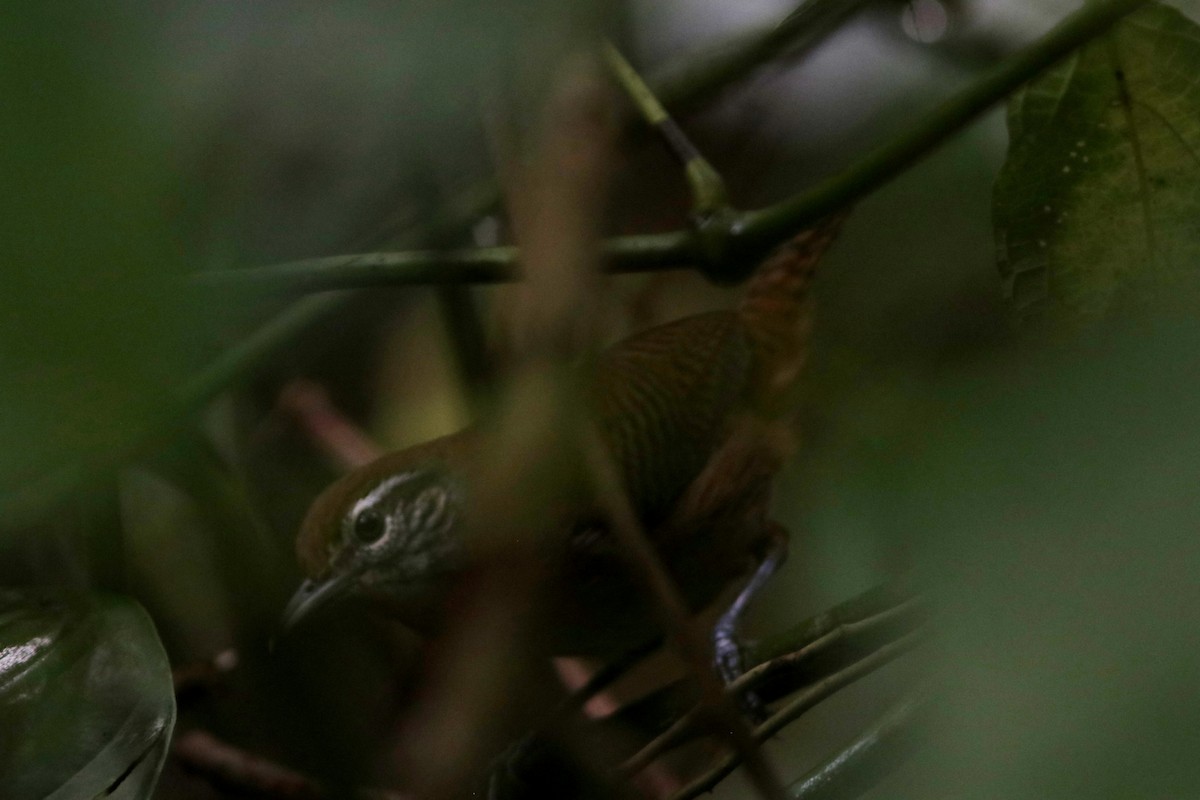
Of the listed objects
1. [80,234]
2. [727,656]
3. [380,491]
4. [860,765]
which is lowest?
[727,656]

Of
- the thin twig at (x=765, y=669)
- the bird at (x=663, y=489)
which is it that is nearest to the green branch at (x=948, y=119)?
the thin twig at (x=765, y=669)

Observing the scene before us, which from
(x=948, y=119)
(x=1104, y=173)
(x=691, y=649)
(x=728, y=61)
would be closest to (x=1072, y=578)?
(x=691, y=649)

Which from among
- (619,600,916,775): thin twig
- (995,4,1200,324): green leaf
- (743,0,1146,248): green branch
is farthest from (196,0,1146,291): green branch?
(619,600,916,775): thin twig

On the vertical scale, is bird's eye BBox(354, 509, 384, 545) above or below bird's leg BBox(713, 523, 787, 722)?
above

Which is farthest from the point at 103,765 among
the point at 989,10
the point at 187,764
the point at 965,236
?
the point at 989,10

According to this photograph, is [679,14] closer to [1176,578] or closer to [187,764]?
[187,764]

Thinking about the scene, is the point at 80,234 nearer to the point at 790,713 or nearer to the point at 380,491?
the point at 790,713

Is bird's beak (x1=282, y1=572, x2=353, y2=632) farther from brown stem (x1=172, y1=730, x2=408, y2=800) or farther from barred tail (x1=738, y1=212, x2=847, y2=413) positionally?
Answer: barred tail (x1=738, y1=212, x2=847, y2=413)

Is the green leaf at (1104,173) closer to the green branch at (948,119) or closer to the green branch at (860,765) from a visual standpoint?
the green branch at (948,119)
